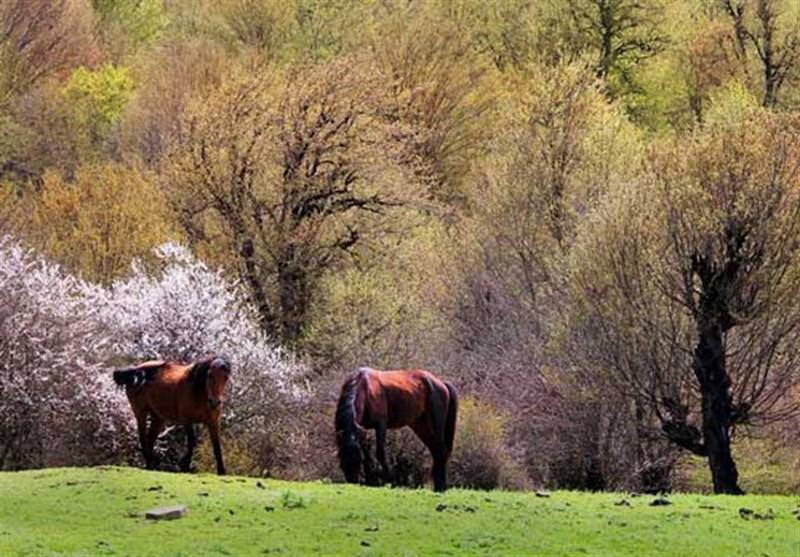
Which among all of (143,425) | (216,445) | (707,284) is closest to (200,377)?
(216,445)

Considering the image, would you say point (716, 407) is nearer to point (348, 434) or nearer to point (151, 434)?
point (348, 434)

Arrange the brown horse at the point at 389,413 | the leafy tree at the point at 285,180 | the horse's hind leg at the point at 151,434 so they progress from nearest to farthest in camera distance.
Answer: the brown horse at the point at 389,413, the horse's hind leg at the point at 151,434, the leafy tree at the point at 285,180

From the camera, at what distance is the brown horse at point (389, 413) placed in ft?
64.2

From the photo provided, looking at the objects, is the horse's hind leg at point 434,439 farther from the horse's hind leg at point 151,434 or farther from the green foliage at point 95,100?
the green foliage at point 95,100

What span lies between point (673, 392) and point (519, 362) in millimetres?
7222

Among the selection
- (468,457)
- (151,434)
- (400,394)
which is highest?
(400,394)

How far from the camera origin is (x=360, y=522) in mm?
16000

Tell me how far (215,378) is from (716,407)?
1093 cm

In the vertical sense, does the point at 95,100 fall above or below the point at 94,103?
above

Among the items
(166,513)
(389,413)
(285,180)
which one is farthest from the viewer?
(285,180)

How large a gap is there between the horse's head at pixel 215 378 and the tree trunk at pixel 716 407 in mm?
10510

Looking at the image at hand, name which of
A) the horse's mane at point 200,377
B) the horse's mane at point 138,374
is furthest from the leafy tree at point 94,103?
the horse's mane at point 200,377

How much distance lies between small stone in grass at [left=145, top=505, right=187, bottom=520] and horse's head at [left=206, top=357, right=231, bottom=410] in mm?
6657

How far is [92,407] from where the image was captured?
2997 centimetres
